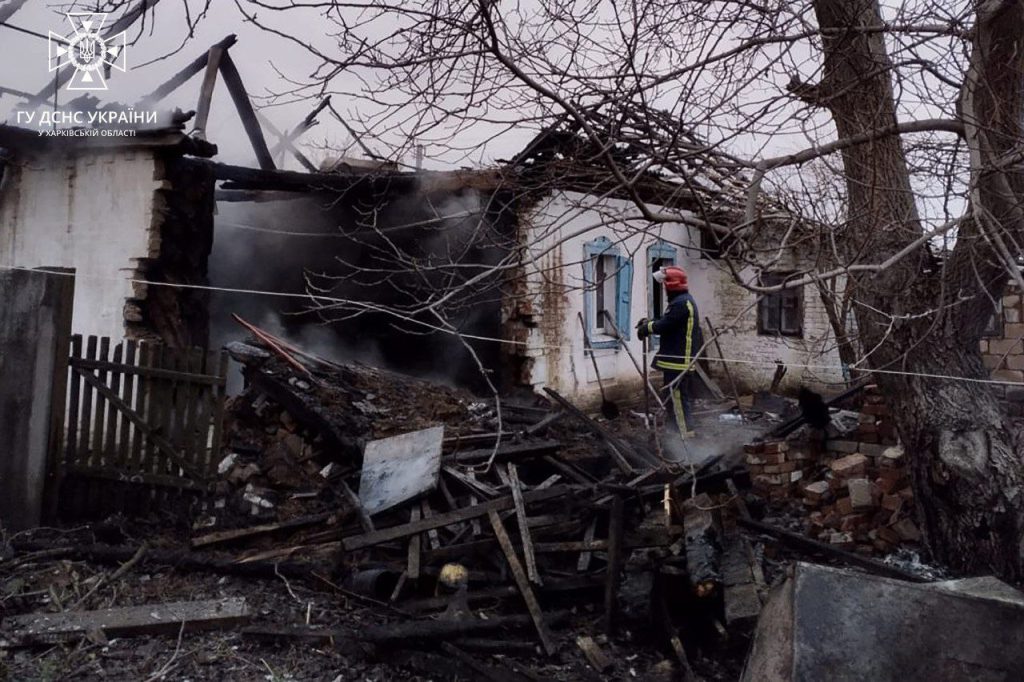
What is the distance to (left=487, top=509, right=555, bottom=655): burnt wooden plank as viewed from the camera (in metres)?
4.65

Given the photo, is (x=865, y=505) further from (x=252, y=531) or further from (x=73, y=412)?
(x=73, y=412)

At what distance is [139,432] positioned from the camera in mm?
6227

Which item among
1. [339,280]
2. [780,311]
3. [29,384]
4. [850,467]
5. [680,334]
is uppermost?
[780,311]

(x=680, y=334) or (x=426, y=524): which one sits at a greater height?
(x=680, y=334)

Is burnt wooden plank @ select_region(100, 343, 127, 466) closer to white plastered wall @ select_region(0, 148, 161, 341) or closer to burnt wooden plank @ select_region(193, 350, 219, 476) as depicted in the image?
burnt wooden plank @ select_region(193, 350, 219, 476)

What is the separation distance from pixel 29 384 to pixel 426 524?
3.43 m

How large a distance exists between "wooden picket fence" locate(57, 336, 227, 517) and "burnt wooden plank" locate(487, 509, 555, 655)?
7.97 feet

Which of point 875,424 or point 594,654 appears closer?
point 594,654

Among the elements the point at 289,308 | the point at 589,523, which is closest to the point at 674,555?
the point at 589,523

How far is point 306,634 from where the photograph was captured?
4535 mm

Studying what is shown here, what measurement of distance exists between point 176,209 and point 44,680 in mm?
5525

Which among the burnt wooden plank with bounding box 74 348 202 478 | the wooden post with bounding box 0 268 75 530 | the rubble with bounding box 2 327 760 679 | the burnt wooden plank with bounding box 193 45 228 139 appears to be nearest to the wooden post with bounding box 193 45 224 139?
the burnt wooden plank with bounding box 193 45 228 139

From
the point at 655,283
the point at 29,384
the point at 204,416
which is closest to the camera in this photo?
the point at 29,384

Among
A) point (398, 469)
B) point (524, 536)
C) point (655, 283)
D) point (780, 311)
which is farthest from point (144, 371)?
point (780, 311)
